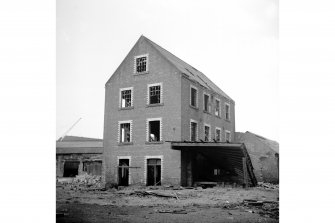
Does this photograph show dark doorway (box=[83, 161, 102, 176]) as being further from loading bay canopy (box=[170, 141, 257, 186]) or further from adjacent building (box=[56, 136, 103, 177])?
loading bay canopy (box=[170, 141, 257, 186])

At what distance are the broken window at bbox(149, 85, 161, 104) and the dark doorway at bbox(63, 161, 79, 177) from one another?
7.72 meters

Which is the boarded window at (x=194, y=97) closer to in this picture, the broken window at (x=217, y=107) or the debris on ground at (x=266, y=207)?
the broken window at (x=217, y=107)

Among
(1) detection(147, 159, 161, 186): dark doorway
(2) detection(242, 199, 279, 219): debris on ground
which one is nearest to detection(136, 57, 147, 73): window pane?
(1) detection(147, 159, 161, 186): dark doorway

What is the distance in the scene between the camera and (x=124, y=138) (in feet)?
49.5

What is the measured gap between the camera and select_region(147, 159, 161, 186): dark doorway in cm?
1372

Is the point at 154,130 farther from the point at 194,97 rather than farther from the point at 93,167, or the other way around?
the point at 93,167

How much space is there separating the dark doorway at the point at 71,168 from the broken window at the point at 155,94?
25.3 ft

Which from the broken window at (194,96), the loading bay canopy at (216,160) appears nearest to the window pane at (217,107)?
the broken window at (194,96)

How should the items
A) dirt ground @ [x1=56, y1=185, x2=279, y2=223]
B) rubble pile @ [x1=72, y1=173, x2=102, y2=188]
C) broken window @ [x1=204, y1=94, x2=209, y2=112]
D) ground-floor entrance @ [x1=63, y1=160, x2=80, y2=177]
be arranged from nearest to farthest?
dirt ground @ [x1=56, y1=185, x2=279, y2=223] → broken window @ [x1=204, y1=94, x2=209, y2=112] → rubble pile @ [x1=72, y1=173, x2=102, y2=188] → ground-floor entrance @ [x1=63, y1=160, x2=80, y2=177]

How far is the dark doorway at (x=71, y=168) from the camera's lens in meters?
19.1
